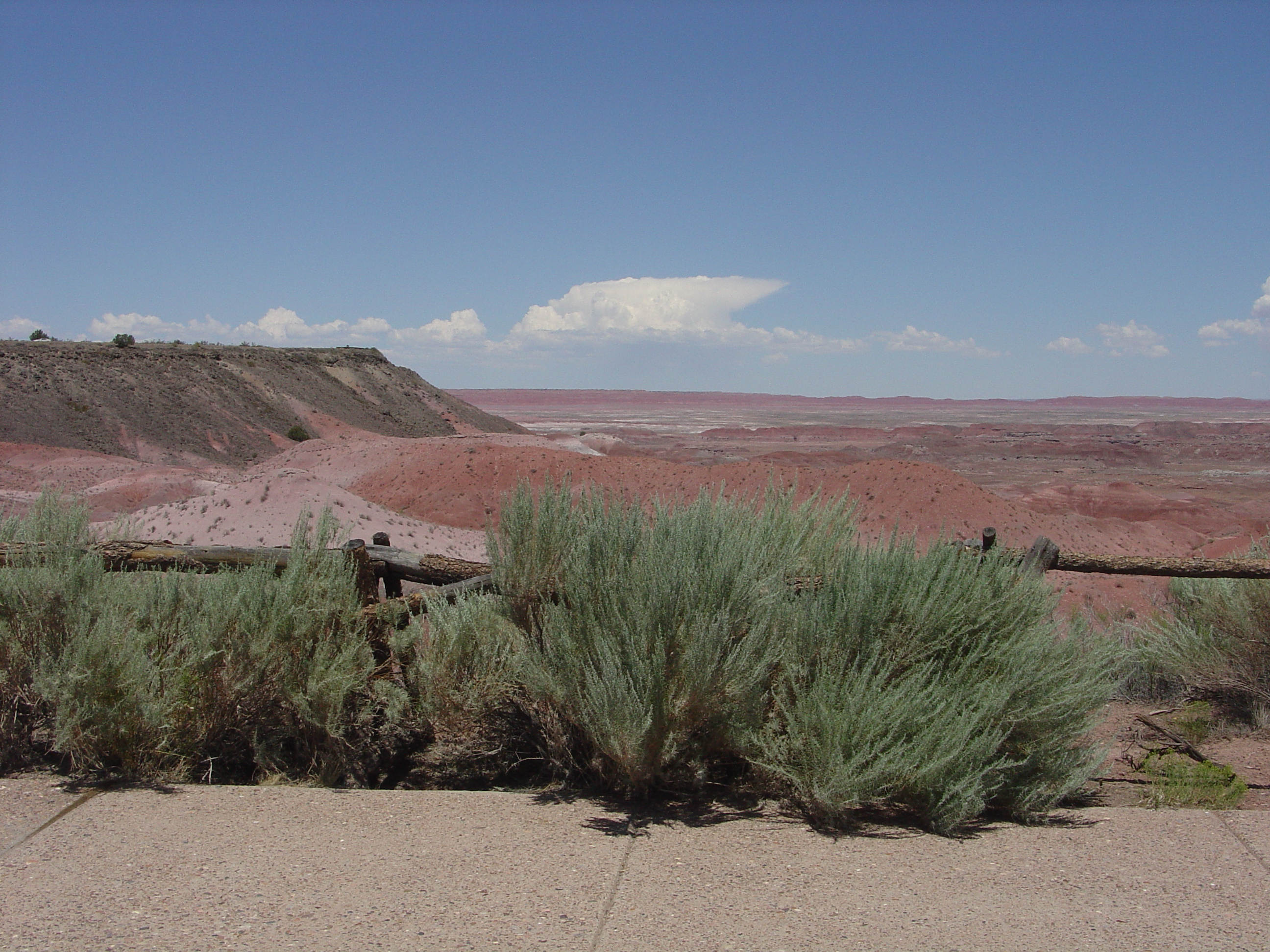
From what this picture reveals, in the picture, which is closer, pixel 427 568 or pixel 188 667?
pixel 188 667

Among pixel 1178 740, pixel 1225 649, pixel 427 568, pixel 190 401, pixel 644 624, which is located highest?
pixel 190 401

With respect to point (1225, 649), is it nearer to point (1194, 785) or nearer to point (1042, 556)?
point (1042, 556)

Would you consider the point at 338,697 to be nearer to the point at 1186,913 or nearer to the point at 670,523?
the point at 670,523

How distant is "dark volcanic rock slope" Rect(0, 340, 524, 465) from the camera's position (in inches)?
1515

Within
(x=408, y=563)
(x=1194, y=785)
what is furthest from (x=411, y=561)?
(x=1194, y=785)

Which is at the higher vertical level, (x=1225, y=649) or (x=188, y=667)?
(x=188, y=667)

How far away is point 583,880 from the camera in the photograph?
3529 mm

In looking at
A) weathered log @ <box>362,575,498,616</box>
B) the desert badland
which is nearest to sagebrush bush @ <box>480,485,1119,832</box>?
weathered log @ <box>362,575,498,616</box>

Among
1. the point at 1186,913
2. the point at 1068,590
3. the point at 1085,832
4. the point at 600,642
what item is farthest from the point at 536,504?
the point at 1068,590

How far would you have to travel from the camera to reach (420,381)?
224ft

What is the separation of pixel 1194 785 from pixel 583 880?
134 inches

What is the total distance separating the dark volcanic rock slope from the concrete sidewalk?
37.8 metres

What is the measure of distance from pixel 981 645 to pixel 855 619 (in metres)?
0.66

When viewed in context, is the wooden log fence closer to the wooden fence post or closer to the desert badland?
the wooden fence post
